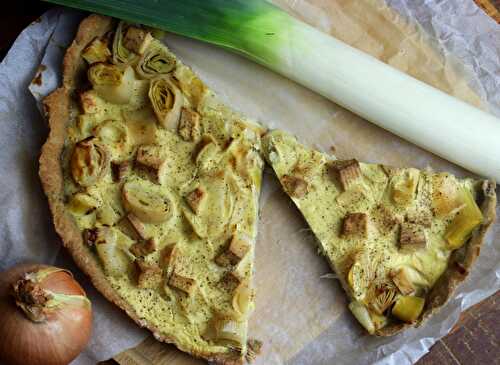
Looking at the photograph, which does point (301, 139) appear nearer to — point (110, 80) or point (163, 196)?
point (163, 196)

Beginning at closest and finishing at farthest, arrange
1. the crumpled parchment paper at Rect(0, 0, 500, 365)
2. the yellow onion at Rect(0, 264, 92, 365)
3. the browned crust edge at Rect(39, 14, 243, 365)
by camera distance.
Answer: the yellow onion at Rect(0, 264, 92, 365), the browned crust edge at Rect(39, 14, 243, 365), the crumpled parchment paper at Rect(0, 0, 500, 365)

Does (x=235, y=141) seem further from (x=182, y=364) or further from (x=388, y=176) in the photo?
(x=182, y=364)

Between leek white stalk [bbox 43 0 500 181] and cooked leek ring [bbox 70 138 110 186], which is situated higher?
leek white stalk [bbox 43 0 500 181]

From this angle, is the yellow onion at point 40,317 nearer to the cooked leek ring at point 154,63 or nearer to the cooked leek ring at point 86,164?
the cooked leek ring at point 86,164

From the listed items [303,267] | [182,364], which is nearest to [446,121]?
[303,267]

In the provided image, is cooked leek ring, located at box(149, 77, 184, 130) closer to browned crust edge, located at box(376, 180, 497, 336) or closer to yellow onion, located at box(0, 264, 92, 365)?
yellow onion, located at box(0, 264, 92, 365)

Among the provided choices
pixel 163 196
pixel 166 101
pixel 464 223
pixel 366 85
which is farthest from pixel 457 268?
pixel 166 101

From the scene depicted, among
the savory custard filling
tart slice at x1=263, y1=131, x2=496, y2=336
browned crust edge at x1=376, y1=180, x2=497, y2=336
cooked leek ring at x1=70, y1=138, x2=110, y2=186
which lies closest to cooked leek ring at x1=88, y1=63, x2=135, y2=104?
the savory custard filling
